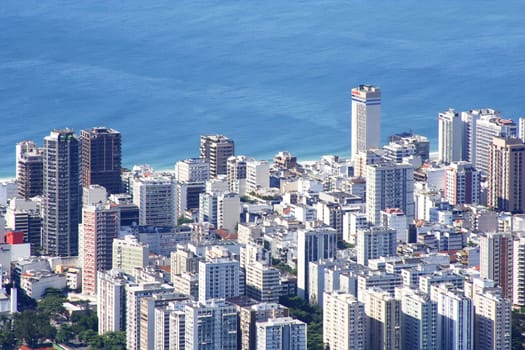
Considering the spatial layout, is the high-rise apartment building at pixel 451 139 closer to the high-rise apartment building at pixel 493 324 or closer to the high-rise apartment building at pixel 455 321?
the high-rise apartment building at pixel 493 324

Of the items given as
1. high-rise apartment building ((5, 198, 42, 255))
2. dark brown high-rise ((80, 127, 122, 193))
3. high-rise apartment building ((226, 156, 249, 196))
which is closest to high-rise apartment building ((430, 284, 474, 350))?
high-rise apartment building ((5, 198, 42, 255))

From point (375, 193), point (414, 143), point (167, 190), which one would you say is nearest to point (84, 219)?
point (167, 190)

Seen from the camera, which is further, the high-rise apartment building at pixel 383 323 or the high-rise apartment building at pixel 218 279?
the high-rise apartment building at pixel 218 279

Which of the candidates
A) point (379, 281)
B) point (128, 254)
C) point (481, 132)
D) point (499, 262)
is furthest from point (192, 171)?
point (379, 281)

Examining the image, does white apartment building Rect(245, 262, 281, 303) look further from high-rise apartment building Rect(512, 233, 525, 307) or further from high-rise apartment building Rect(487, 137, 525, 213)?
high-rise apartment building Rect(487, 137, 525, 213)

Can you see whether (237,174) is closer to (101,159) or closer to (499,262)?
(101,159)

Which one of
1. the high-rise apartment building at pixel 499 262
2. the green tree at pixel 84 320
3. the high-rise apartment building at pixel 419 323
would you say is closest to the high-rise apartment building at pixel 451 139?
the high-rise apartment building at pixel 499 262
